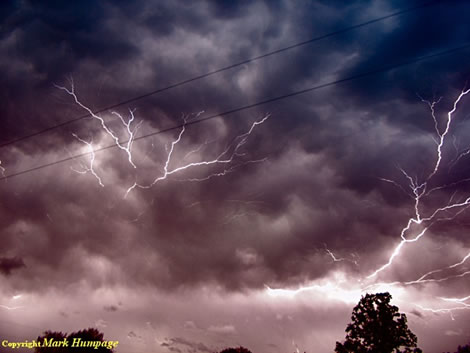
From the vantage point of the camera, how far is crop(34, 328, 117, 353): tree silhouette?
18844 mm

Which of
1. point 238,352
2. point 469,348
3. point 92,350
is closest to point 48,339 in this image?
point 92,350

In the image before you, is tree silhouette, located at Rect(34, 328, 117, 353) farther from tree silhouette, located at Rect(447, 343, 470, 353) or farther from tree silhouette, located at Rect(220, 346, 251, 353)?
tree silhouette, located at Rect(447, 343, 470, 353)

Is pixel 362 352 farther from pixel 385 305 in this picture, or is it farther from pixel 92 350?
pixel 92 350

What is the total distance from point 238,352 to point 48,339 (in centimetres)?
1678

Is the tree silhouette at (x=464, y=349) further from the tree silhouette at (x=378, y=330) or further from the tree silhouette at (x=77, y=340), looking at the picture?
the tree silhouette at (x=77, y=340)

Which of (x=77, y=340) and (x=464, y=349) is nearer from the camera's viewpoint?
(x=464, y=349)

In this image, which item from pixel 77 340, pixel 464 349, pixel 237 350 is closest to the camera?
pixel 464 349

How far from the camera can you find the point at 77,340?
19688 millimetres

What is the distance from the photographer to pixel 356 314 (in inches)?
569

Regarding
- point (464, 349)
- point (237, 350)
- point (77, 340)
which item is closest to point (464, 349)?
point (464, 349)

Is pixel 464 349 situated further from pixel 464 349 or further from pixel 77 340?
pixel 77 340

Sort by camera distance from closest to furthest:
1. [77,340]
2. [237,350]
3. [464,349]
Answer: [464,349] → [77,340] → [237,350]

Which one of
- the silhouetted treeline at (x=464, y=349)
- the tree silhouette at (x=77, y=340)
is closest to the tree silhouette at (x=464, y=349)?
the silhouetted treeline at (x=464, y=349)

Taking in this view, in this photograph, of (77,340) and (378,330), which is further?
(77,340)
